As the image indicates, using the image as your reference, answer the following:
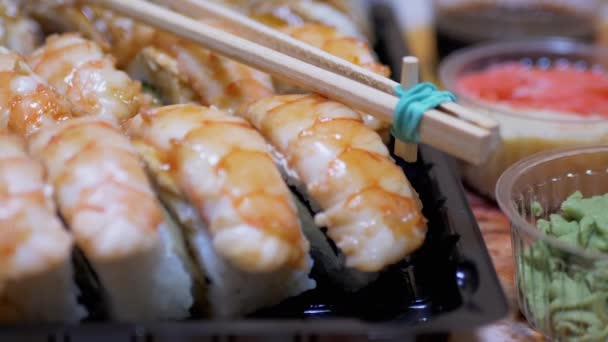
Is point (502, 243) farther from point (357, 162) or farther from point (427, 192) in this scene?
point (357, 162)

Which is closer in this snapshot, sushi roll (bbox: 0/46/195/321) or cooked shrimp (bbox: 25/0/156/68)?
sushi roll (bbox: 0/46/195/321)

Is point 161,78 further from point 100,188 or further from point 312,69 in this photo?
point 100,188

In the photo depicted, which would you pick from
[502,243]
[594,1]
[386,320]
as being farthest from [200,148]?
[594,1]

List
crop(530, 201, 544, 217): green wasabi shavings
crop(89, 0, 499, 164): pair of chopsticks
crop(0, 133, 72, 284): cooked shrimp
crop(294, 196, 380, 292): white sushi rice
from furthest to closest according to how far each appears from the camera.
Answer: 1. crop(530, 201, 544, 217): green wasabi shavings
2. crop(294, 196, 380, 292): white sushi rice
3. crop(89, 0, 499, 164): pair of chopsticks
4. crop(0, 133, 72, 284): cooked shrimp

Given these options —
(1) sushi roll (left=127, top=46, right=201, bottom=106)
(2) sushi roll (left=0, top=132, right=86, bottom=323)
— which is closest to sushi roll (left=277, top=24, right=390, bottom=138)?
(1) sushi roll (left=127, top=46, right=201, bottom=106)

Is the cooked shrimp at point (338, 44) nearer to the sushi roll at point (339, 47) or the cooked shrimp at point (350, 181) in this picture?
the sushi roll at point (339, 47)

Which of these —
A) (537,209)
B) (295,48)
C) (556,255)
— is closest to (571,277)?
(556,255)

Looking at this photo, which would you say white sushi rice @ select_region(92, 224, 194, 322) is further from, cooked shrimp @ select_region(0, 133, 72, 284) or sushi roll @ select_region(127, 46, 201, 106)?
sushi roll @ select_region(127, 46, 201, 106)
